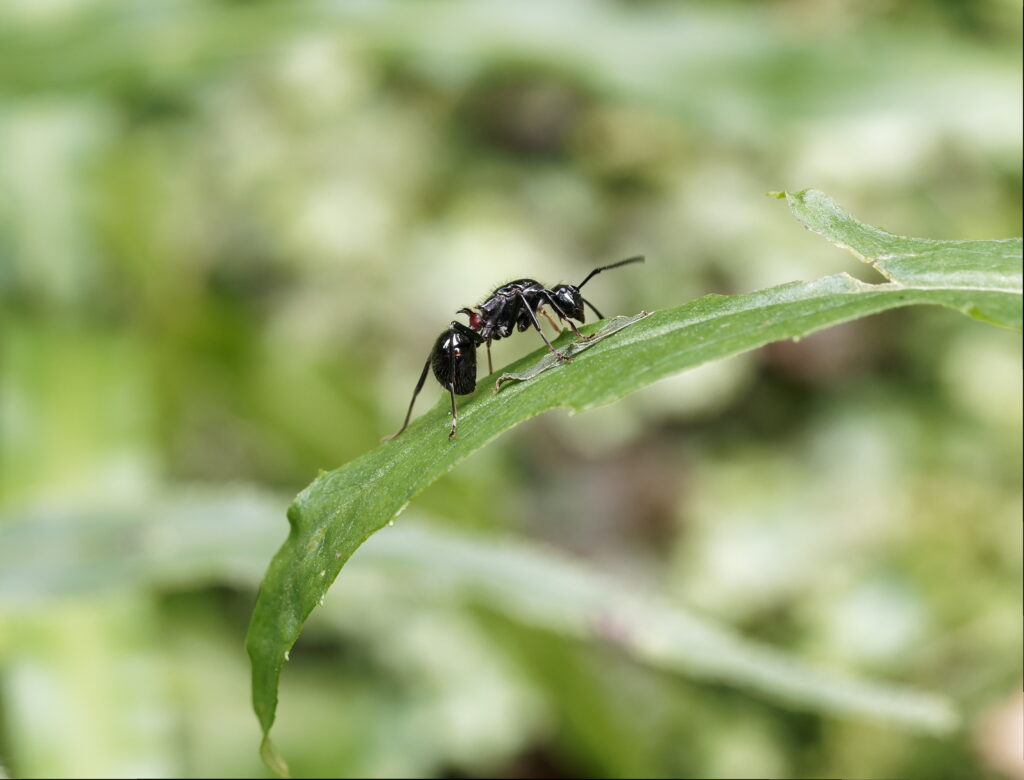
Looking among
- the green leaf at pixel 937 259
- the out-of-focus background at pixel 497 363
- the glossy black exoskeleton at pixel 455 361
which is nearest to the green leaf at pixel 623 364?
the green leaf at pixel 937 259

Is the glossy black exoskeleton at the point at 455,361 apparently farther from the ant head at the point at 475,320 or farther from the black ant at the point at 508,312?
the ant head at the point at 475,320

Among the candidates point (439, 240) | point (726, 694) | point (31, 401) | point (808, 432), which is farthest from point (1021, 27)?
point (31, 401)

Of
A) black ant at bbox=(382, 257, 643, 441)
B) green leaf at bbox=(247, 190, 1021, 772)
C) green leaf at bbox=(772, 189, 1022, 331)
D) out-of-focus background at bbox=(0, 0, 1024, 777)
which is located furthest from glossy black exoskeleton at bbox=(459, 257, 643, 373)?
green leaf at bbox=(772, 189, 1022, 331)

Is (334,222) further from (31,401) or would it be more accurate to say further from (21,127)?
(31,401)

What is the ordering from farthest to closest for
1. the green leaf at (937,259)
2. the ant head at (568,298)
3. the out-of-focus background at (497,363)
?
the out-of-focus background at (497,363), the ant head at (568,298), the green leaf at (937,259)

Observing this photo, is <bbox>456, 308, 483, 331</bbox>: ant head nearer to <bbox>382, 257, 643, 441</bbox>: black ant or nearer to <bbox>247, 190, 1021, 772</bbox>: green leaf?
<bbox>382, 257, 643, 441</bbox>: black ant

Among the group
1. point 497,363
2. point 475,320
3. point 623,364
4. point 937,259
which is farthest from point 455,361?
point 497,363

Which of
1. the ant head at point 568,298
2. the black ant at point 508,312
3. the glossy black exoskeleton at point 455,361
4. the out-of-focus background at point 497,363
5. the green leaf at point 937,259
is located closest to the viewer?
the green leaf at point 937,259
